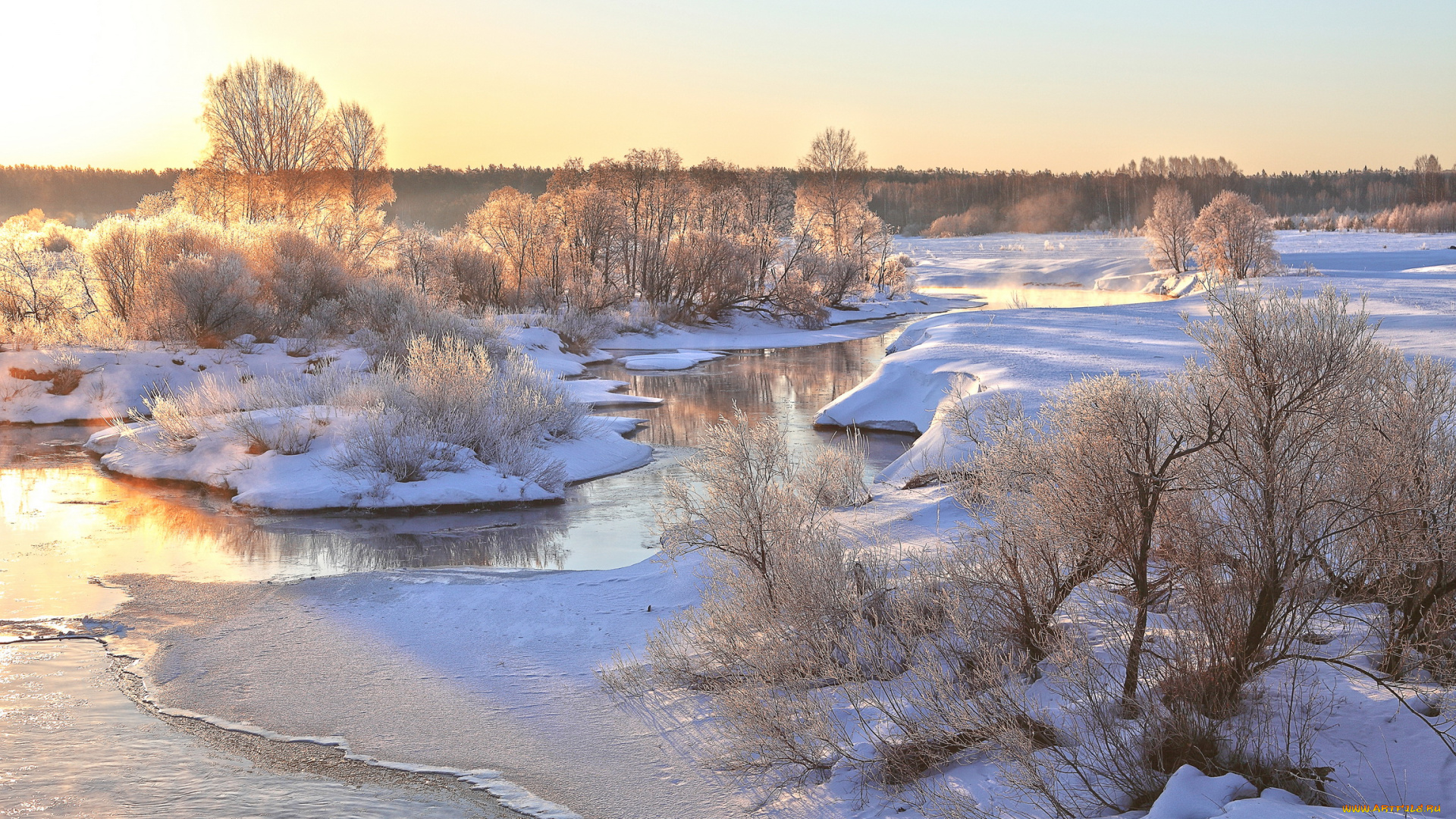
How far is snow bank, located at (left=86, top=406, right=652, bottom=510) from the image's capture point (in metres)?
12.4

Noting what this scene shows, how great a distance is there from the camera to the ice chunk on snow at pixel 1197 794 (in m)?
3.58

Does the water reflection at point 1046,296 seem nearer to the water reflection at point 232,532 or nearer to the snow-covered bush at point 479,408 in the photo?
the snow-covered bush at point 479,408

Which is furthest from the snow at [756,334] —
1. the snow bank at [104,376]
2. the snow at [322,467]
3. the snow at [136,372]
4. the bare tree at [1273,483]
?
the bare tree at [1273,483]

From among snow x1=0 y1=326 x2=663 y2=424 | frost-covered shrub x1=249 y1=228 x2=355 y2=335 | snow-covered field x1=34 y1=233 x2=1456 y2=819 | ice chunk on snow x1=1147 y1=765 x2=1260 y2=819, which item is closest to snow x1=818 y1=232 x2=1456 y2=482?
snow-covered field x1=34 y1=233 x2=1456 y2=819

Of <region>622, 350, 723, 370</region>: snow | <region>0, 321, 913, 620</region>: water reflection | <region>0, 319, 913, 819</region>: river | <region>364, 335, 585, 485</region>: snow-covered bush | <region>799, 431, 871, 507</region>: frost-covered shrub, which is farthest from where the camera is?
<region>622, 350, 723, 370</region>: snow

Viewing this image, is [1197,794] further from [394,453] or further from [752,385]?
[752,385]

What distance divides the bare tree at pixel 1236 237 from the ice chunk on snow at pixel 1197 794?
117ft

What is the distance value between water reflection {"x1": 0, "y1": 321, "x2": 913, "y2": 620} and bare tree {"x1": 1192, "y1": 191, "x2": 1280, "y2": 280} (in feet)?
86.1

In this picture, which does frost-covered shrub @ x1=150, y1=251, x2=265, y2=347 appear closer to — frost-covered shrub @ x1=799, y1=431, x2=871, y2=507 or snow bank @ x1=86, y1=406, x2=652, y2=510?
snow bank @ x1=86, y1=406, x2=652, y2=510

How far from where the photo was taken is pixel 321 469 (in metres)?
13.1

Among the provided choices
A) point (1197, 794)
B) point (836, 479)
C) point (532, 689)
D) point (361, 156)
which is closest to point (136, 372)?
point (836, 479)

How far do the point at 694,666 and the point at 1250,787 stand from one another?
11.1 ft

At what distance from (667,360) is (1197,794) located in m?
24.7

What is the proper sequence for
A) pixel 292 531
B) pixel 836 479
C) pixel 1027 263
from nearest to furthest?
1. pixel 836 479
2. pixel 292 531
3. pixel 1027 263
